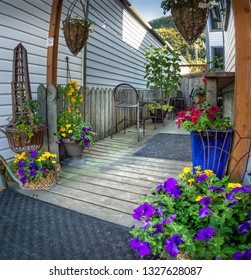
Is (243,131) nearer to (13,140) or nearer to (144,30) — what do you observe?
(13,140)

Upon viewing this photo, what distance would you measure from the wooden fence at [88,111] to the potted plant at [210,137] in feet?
5.12

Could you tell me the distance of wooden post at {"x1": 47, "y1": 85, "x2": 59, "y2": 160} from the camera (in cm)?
278

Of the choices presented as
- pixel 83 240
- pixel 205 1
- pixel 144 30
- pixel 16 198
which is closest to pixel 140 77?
pixel 144 30

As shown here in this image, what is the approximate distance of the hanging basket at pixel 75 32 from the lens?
2973 millimetres

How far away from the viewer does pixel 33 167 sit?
231 cm

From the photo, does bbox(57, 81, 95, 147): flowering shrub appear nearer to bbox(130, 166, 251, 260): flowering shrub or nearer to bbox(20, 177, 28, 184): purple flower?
bbox(20, 177, 28, 184): purple flower

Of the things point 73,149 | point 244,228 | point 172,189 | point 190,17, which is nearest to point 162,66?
point 73,149

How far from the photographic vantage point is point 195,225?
1.36 metres

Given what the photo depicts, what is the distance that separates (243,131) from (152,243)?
1.26 meters

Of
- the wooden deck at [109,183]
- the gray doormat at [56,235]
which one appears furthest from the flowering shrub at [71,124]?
the gray doormat at [56,235]

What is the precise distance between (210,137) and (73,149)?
1731 mm

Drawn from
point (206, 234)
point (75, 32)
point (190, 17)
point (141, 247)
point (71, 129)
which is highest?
point (75, 32)

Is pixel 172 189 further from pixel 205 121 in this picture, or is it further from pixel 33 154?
pixel 33 154

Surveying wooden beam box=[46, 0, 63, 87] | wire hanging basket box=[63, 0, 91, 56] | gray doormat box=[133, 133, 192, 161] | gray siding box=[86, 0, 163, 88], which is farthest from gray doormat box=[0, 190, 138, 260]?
gray siding box=[86, 0, 163, 88]
